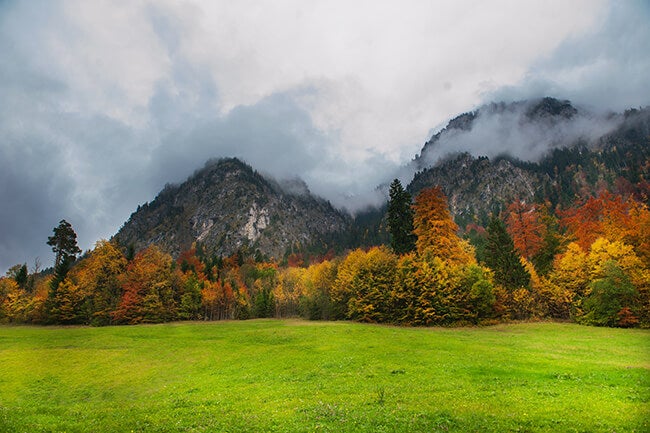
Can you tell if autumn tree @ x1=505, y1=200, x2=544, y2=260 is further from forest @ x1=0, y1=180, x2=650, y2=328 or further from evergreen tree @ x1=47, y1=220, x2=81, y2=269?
evergreen tree @ x1=47, y1=220, x2=81, y2=269

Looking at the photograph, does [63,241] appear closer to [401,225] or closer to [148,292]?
[148,292]

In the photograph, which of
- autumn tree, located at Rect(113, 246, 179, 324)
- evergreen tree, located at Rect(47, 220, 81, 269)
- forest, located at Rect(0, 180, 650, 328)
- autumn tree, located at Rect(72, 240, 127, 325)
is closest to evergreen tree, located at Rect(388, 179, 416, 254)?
forest, located at Rect(0, 180, 650, 328)

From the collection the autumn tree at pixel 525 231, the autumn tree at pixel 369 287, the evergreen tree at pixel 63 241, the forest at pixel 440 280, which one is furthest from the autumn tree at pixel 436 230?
the evergreen tree at pixel 63 241

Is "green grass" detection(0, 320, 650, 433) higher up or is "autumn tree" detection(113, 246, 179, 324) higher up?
"autumn tree" detection(113, 246, 179, 324)

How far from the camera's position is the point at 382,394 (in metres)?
20.9

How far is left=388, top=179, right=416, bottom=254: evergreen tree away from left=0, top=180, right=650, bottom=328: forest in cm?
20

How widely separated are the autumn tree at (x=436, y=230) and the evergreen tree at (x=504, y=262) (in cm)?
377

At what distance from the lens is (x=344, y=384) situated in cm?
2431

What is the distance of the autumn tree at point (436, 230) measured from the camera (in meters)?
62.8

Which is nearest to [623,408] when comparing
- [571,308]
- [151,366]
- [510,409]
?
[510,409]

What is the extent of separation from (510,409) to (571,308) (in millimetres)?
50214

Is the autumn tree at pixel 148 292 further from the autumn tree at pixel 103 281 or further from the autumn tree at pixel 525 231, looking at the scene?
the autumn tree at pixel 525 231

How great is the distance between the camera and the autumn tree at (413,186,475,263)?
62844mm

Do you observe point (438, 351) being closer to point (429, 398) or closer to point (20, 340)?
point (429, 398)
